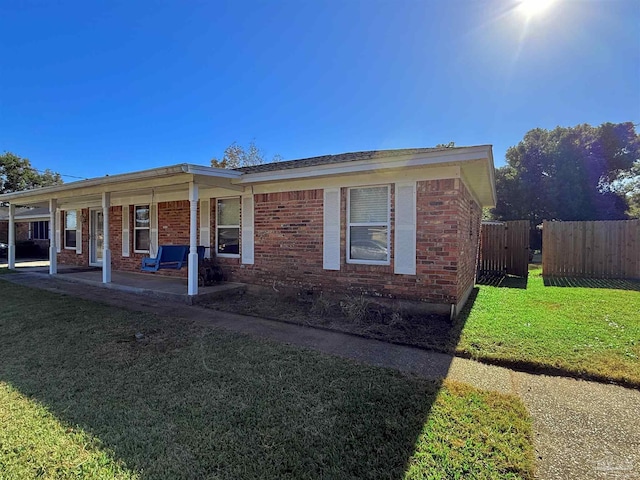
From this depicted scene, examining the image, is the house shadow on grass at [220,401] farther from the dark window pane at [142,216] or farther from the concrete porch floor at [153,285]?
the dark window pane at [142,216]

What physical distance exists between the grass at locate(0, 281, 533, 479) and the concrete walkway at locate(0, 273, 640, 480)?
0.63 feet

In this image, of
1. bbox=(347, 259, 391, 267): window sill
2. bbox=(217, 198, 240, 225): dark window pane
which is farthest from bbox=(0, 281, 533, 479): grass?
bbox=(217, 198, 240, 225): dark window pane

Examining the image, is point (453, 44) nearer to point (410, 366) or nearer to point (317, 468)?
point (410, 366)

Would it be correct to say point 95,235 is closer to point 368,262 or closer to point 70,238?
point 70,238

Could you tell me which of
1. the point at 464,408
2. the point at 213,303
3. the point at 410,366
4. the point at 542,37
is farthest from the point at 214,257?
the point at 542,37

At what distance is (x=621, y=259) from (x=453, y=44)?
859cm

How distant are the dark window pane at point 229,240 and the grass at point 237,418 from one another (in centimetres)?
422

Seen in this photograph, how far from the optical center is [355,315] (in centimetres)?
586

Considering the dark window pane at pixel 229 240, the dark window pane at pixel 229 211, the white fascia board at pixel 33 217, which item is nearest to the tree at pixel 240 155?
the white fascia board at pixel 33 217

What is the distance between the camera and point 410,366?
3.90 meters

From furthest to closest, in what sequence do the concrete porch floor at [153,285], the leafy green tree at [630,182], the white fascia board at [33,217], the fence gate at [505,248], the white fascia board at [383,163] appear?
the leafy green tree at [630,182]
the white fascia board at [33,217]
the fence gate at [505,248]
the concrete porch floor at [153,285]
the white fascia board at [383,163]

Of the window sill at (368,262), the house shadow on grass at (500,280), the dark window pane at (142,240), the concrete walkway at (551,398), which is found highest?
the dark window pane at (142,240)

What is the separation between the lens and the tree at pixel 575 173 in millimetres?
22703

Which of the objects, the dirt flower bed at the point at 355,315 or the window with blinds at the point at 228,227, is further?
the window with blinds at the point at 228,227
